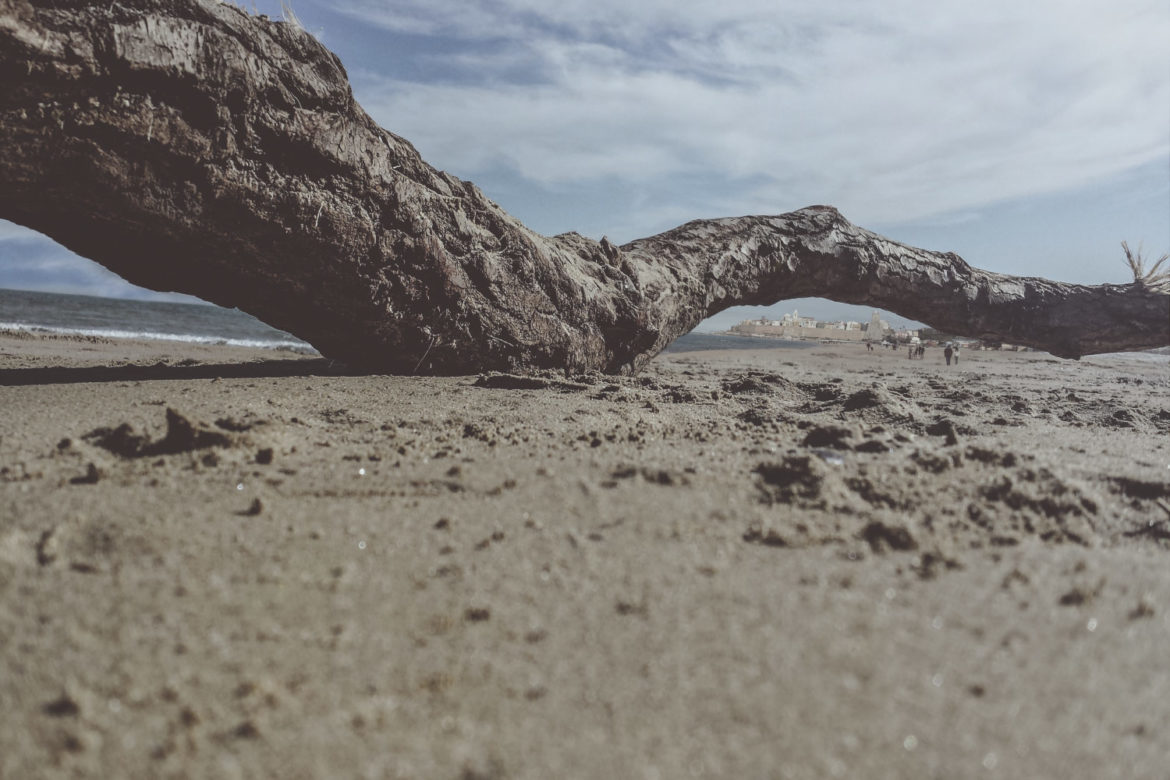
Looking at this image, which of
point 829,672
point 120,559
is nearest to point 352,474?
point 120,559

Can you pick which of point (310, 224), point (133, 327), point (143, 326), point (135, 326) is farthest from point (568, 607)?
point (143, 326)

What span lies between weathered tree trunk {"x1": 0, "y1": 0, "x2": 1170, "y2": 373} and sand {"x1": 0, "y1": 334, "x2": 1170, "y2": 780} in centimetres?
110

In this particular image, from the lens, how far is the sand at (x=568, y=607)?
937 millimetres

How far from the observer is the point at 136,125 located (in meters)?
2.86

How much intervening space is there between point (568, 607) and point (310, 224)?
2940 mm

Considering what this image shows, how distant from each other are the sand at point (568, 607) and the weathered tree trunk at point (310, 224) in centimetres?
110

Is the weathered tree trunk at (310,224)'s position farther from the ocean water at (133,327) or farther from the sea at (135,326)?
the ocean water at (133,327)

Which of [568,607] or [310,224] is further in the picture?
[310,224]

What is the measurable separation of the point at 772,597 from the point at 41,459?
7.43 feet

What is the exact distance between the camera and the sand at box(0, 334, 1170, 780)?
937 millimetres

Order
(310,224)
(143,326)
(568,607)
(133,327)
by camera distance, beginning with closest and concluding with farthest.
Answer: (568,607), (310,224), (133,327), (143,326)

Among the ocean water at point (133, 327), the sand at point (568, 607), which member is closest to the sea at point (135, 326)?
the ocean water at point (133, 327)

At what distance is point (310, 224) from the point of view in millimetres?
3516

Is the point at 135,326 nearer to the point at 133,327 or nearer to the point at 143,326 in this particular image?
the point at 143,326
